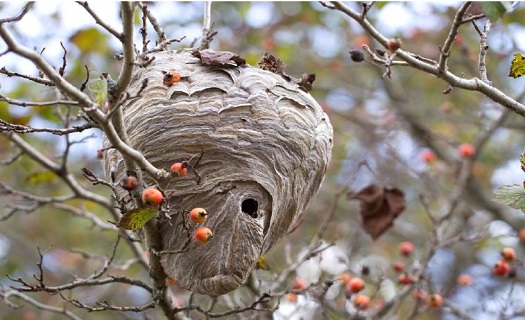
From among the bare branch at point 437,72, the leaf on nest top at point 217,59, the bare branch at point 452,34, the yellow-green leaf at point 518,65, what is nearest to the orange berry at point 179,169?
the leaf on nest top at point 217,59

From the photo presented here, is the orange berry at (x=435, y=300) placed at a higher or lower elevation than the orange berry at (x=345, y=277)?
lower

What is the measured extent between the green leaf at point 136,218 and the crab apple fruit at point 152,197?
0.04m

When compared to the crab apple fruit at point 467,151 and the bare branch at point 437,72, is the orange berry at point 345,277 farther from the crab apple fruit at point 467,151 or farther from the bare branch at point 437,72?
the bare branch at point 437,72

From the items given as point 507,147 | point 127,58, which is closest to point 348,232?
point 507,147

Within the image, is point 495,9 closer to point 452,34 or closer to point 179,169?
point 452,34

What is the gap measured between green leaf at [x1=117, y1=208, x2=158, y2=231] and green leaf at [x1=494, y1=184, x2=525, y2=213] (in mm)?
1330

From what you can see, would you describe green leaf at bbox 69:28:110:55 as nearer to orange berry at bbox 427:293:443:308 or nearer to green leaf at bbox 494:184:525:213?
orange berry at bbox 427:293:443:308

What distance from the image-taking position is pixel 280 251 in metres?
7.37

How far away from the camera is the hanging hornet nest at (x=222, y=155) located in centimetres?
269

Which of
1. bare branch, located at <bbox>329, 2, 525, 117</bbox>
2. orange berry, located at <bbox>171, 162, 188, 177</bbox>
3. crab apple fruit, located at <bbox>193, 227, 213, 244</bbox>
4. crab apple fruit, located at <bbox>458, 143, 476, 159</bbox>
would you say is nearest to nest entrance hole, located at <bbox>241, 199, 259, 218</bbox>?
crab apple fruit, located at <bbox>193, 227, 213, 244</bbox>

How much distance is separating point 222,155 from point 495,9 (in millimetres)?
1149

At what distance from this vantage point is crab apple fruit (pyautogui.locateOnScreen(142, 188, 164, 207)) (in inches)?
94.3

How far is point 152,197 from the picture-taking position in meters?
2.39

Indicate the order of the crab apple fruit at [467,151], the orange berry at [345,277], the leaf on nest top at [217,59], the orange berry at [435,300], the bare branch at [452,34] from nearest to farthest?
the bare branch at [452,34], the leaf on nest top at [217,59], the orange berry at [435,300], the orange berry at [345,277], the crab apple fruit at [467,151]
